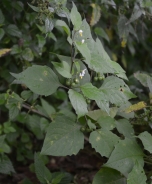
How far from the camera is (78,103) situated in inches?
51.4

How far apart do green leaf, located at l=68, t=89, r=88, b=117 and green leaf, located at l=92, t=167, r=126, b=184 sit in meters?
0.37

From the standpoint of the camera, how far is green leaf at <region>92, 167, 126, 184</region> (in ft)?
4.94

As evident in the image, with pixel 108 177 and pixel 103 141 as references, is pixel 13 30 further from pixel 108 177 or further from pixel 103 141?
pixel 108 177

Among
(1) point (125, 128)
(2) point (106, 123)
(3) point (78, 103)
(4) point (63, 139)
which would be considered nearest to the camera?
(3) point (78, 103)

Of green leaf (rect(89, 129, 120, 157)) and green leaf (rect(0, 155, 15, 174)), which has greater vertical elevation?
green leaf (rect(89, 129, 120, 157))

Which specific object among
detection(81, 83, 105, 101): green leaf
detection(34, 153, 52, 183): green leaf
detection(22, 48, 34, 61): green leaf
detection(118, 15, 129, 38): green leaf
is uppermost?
detection(81, 83, 105, 101): green leaf

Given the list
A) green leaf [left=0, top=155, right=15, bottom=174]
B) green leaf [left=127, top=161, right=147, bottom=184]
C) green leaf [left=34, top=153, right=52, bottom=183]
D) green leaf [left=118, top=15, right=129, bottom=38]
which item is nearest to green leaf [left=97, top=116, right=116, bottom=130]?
green leaf [left=127, top=161, right=147, bottom=184]

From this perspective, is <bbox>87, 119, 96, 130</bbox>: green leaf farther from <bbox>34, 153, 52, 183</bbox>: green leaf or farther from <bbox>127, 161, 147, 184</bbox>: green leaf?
<bbox>34, 153, 52, 183</bbox>: green leaf

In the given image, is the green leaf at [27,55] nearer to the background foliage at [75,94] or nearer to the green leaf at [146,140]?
the background foliage at [75,94]

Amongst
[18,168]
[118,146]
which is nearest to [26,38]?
[118,146]

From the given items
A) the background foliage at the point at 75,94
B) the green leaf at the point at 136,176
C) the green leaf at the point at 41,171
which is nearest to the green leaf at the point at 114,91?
the background foliage at the point at 75,94

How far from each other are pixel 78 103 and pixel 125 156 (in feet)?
1.18

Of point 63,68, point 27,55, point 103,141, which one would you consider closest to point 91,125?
point 103,141

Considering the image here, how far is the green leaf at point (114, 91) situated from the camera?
1.46m
